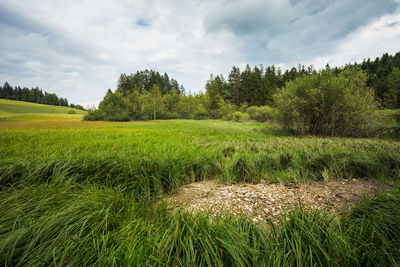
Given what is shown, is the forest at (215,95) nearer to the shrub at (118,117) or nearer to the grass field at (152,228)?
the shrub at (118,117)

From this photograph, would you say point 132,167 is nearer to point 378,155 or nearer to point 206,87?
point 378,155

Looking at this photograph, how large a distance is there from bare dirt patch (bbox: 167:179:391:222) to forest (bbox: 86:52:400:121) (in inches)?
1167

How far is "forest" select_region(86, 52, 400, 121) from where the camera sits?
3559 cm

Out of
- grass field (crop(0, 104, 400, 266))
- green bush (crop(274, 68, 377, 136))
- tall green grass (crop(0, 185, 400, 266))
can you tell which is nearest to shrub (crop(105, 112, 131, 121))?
green bush (crop(274, 68, 377, 136))

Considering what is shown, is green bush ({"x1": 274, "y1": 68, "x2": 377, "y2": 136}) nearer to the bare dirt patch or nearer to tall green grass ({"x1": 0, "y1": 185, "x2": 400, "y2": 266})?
the bare dirt patch

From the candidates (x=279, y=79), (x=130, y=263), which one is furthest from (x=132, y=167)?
(x=279, y=79)

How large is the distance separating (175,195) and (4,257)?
1863 mm

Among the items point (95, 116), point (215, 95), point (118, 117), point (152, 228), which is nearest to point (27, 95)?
point (95, 116)

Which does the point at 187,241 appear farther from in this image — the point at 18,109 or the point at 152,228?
the point at 18,109

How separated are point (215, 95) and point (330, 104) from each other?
144ft

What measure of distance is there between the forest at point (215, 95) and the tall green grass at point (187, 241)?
31156 mm

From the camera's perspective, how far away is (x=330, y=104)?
8047mm

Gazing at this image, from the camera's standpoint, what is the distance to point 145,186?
Result: 2537 mm

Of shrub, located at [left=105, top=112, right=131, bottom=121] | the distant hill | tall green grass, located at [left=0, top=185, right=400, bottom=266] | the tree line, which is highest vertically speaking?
the tree line
